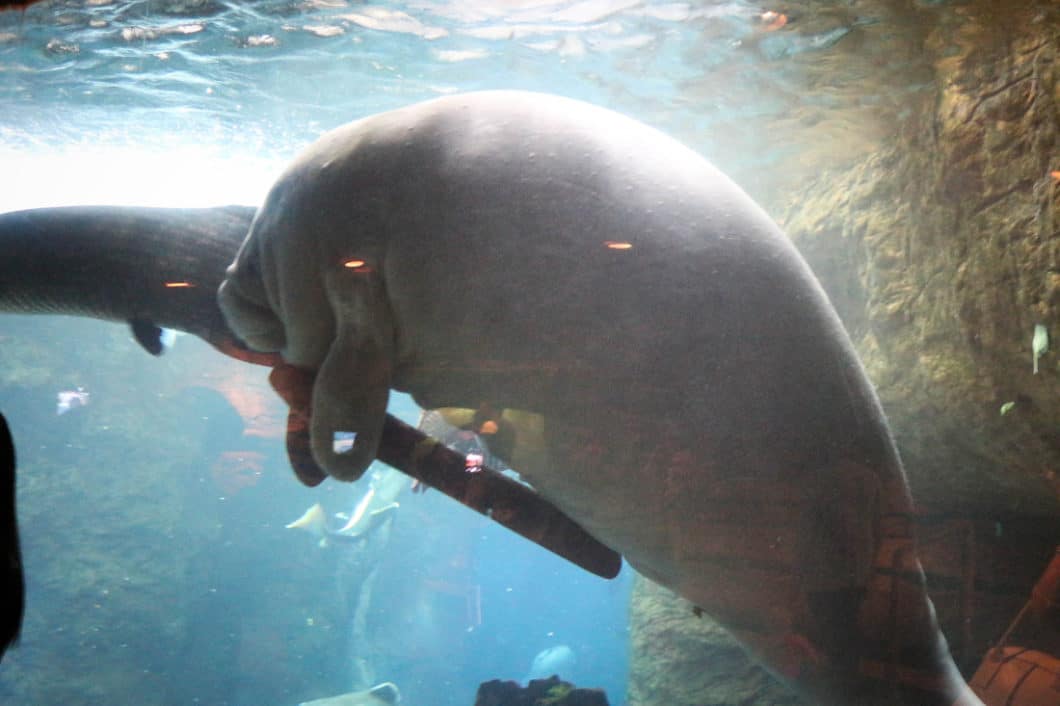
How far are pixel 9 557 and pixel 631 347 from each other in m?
1.53

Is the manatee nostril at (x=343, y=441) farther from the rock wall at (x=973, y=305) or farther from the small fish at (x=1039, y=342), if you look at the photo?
the small fish at (x=1039, y=342)

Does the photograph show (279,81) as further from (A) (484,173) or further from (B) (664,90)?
(A) (484,173)

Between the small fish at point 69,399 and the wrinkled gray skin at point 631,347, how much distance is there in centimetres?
1544

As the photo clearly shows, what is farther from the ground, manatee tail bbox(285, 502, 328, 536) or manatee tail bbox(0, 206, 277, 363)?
manatee tail bbox(0, 206, 277, 363)

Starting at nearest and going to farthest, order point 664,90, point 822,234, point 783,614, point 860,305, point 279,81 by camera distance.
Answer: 1. point 783,614
2. point 860,305
3. point 822,234
4. point 664,90
5. point 279,81

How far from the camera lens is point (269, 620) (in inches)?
623

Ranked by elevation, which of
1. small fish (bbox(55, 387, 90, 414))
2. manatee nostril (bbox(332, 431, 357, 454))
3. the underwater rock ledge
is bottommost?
small fish (bbox(55, 387, 90, 414))

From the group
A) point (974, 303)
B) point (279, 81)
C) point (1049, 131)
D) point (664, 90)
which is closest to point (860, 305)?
point (974, 303)

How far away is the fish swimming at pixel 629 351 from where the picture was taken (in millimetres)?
1756

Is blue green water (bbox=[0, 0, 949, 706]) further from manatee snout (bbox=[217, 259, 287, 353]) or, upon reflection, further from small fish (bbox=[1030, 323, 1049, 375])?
small fish (bbox=[1030, 323, 1049, 375])

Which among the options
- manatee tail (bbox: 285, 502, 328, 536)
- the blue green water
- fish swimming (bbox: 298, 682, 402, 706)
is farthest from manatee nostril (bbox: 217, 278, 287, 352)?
manatee tail (bbox: 285, 502, 328, 536)

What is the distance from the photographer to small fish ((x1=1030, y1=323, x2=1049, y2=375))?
3125 millimetres

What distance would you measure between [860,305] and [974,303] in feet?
5.71

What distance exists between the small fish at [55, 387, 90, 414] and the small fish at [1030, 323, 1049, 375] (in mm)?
17129
